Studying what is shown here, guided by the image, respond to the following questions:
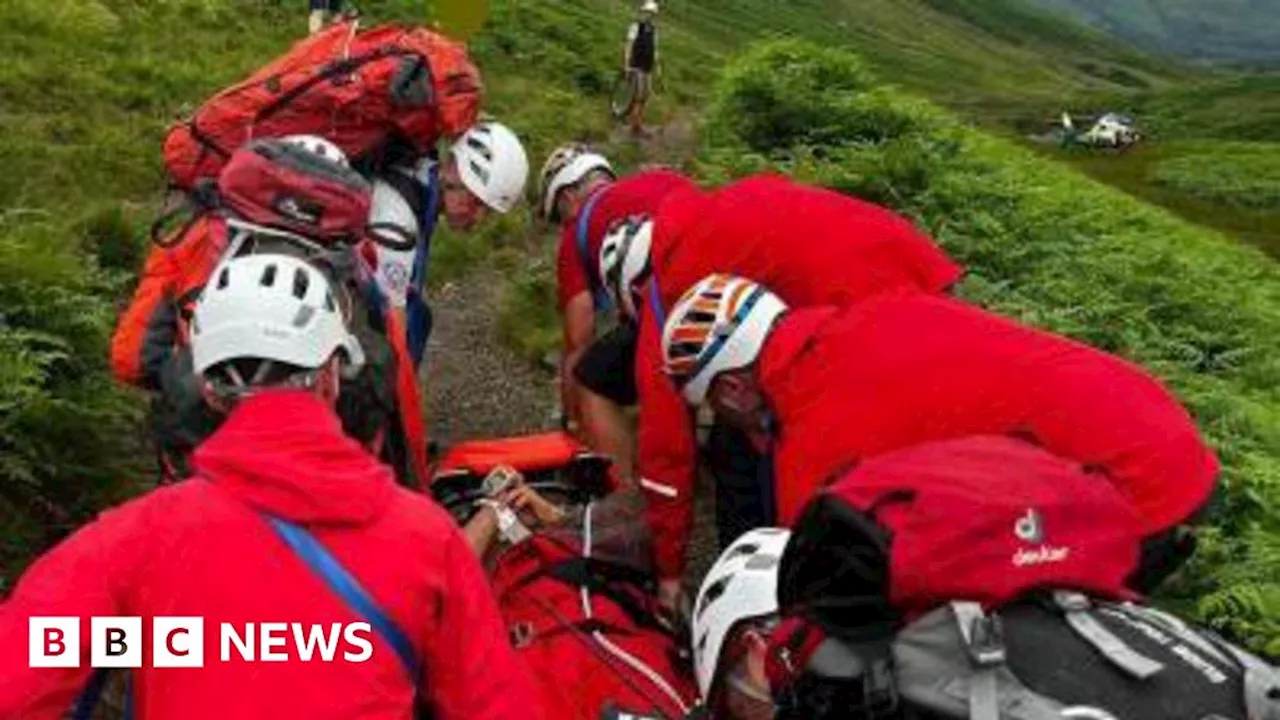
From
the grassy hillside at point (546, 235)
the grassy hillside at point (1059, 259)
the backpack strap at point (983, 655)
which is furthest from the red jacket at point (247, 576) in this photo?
the grassy hillside at point (1059, 259)

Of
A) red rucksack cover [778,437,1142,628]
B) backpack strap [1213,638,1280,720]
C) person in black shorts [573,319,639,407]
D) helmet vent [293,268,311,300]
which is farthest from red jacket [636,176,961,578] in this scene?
backpack strap [1213,638,1280,720]

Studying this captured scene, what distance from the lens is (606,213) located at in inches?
345

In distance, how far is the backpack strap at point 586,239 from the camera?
887 centimetres

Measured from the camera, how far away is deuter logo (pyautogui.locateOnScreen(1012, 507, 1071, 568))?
367 cm

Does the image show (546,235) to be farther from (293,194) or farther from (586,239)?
(293,194)

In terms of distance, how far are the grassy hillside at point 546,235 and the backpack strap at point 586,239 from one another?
2.78 metres

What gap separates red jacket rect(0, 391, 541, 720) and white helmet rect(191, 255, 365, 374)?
0.35 metres

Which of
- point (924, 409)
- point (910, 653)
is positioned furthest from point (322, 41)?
point (910, 653)

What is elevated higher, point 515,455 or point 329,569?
point 329,569

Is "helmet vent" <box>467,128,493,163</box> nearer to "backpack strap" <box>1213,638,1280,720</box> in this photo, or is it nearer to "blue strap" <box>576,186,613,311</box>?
"blue strap" <box>576,186,613,311</box>

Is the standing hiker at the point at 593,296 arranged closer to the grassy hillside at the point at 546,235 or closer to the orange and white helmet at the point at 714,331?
the orange and white helmet at the point at 714,331

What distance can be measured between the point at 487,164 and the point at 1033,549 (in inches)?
199

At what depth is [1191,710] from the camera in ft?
11.0

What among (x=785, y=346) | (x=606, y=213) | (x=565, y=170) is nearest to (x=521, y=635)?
(x=785, y=346)
